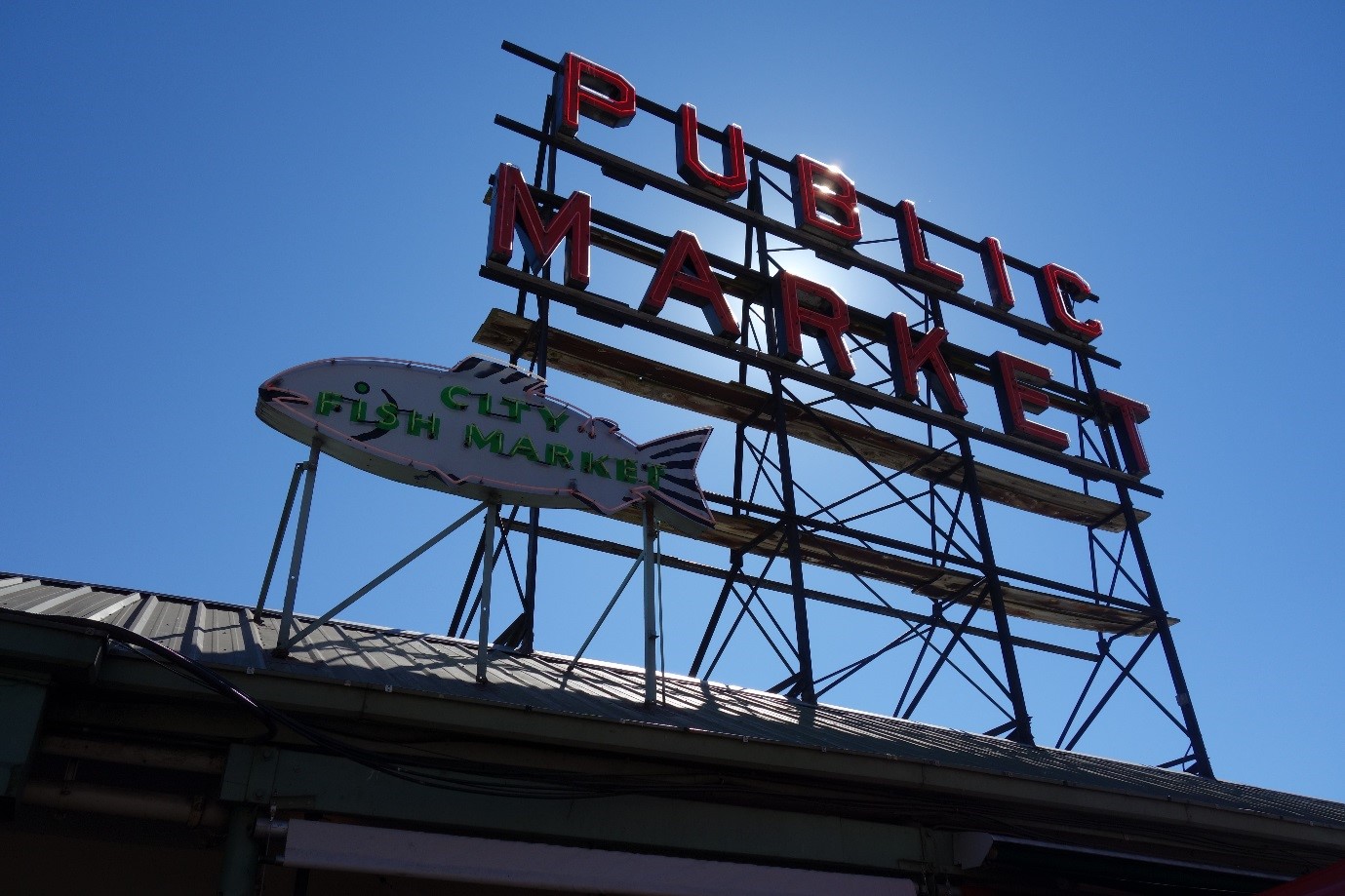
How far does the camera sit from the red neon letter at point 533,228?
13.6 metres

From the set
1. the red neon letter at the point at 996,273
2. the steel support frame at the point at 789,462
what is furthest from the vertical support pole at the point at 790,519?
the red neon letter at the point at 996,273

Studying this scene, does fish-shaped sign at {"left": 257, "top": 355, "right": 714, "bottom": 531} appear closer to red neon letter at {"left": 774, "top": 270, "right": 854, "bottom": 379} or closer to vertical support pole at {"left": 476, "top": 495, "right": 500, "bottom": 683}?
vertical support pole at {"left": 476, "top": 495, "right": 500, "bottom": 683}

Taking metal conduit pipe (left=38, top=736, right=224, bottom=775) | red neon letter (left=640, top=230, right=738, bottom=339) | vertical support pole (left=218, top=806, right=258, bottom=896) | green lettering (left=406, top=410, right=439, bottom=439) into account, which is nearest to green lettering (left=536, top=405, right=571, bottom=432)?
green lettering (left=406, top=410, right=439, bottom=439)

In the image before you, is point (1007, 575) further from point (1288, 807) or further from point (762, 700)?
point (762, 700)

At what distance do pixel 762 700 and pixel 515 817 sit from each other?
4207mm

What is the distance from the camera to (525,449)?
8828 mm

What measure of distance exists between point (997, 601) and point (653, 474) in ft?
22.9

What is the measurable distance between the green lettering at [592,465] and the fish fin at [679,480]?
374mm

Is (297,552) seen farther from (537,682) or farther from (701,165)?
(701,165)

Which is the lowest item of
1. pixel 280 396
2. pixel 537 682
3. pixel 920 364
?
pixel 537 682

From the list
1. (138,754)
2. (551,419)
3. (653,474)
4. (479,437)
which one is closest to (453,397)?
(479,437)

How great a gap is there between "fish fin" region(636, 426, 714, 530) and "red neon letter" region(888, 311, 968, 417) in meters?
7.02

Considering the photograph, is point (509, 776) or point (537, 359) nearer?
point (509, 776)

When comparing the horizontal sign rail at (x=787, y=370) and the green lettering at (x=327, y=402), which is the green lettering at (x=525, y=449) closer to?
the green lettering at (x=327, y=402)
